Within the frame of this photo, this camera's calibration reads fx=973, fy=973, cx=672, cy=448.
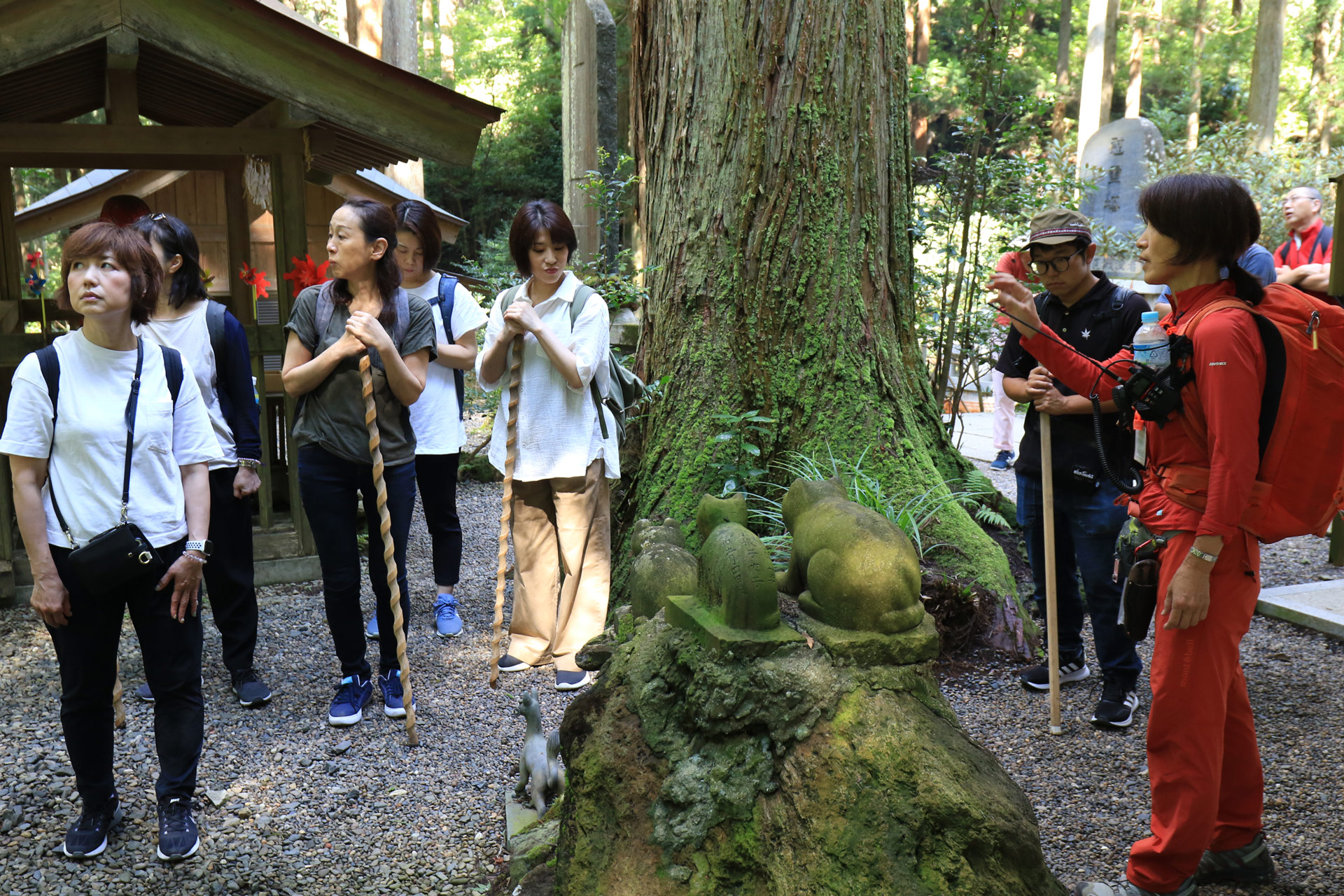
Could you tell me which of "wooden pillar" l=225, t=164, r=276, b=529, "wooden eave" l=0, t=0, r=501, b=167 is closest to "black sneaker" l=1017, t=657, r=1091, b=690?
"wooden eave" l=0, t=0, r=501, b=167

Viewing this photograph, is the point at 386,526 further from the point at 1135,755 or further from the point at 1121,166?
the point at 1121,166

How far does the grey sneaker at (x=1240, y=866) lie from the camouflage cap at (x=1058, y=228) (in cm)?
202

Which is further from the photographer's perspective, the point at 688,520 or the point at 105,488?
the point at 688,520

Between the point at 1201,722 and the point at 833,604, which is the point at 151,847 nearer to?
the point at 833,604

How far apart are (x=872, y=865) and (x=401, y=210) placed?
3.57m

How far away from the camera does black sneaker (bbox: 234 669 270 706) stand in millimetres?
3947

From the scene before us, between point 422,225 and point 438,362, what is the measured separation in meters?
0.63

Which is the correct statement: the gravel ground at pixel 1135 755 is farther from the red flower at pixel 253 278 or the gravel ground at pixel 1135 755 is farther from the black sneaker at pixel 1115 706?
the red flower at pixel 253 278

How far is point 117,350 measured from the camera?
279 cm

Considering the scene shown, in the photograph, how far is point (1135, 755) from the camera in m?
3.31

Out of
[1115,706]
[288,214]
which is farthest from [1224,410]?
[288,214]

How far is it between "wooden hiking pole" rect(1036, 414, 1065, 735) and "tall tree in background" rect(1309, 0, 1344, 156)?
25992mm

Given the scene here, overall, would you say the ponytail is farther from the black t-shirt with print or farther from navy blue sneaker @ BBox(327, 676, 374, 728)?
navy blue sneaker @ BBox(327, 676, 374, 728)

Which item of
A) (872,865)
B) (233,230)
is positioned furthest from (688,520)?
(233,230)
